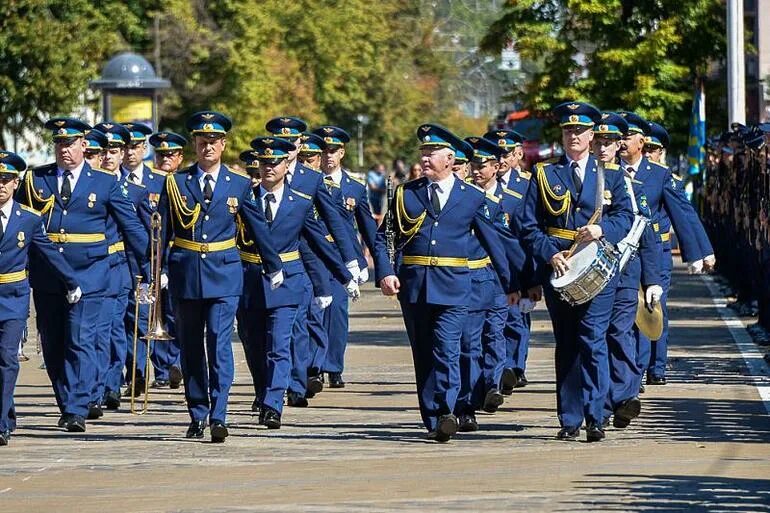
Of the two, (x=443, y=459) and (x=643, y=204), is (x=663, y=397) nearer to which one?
(x=643, y=204)

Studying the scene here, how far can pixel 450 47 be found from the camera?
107062 mm

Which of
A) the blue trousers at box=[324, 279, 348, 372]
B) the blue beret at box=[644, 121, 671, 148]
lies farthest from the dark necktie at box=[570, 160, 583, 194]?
the blue trousers at box=[324, 279, 348, 372]

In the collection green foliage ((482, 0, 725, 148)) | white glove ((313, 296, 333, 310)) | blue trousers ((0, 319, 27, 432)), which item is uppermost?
green foliage ((482, 0, 725, 148))

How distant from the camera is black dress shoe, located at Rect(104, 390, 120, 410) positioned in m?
16.6

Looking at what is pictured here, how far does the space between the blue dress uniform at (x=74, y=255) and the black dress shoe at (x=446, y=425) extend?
2.56 m

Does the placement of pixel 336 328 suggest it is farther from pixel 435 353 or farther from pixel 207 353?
pixel 435 353

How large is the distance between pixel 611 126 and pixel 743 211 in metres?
10.7

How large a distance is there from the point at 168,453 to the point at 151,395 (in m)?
4.41

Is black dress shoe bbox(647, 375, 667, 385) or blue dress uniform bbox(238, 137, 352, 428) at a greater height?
blue dress uniform bbox(238, 137, 352, 428)

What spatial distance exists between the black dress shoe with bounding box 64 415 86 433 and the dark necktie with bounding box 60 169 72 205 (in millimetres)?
1620

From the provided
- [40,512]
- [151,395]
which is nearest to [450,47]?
[151,395]

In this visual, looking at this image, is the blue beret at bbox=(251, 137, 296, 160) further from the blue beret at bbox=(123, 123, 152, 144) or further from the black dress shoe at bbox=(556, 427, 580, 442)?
the blue beret at bbox=(123, 123, 152, 144)

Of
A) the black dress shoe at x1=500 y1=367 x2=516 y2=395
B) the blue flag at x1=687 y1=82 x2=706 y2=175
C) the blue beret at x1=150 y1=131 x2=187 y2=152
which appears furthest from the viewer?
the blue flag at x1=687 y1=82 x2=706 y2=175

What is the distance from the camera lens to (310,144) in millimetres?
17812
